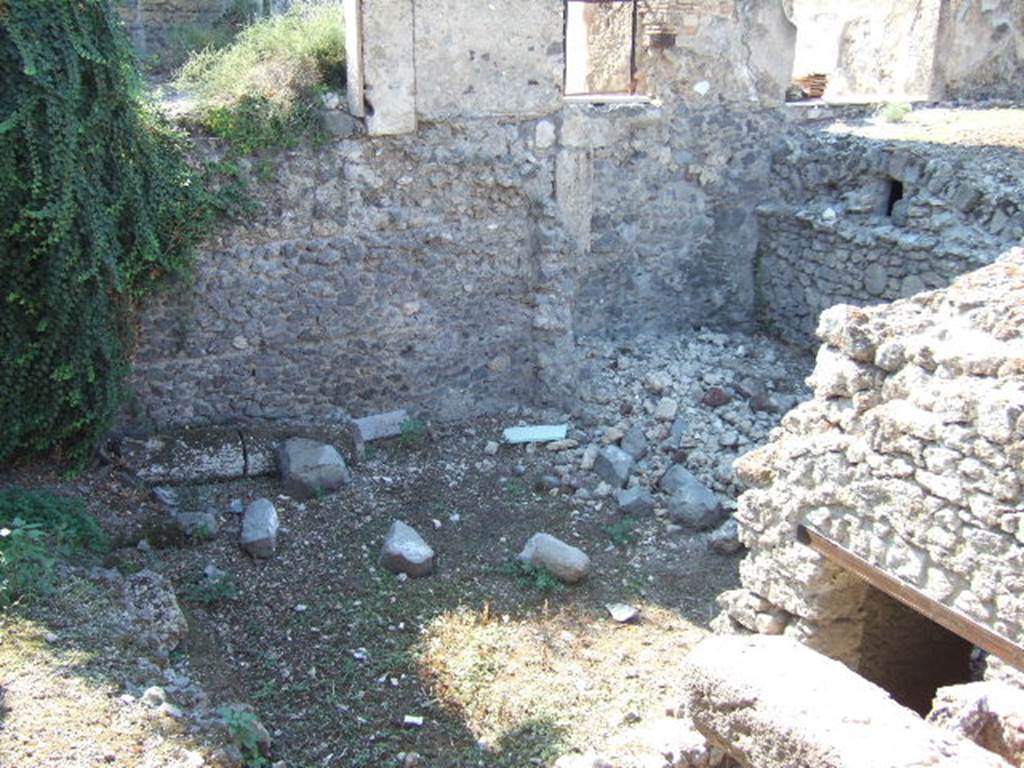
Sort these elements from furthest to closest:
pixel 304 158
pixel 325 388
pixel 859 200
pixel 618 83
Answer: pixel 618 83, pixel 859 200, pixel 325 388, pixel 304 158

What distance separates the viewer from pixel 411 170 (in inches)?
340

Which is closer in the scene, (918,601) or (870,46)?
(918,601)

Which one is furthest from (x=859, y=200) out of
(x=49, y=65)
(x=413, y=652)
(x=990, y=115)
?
(x=49, y=65)

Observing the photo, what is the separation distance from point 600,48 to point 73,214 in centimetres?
740

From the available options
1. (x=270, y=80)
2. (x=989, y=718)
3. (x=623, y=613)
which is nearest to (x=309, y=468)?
(x=623, y=613)

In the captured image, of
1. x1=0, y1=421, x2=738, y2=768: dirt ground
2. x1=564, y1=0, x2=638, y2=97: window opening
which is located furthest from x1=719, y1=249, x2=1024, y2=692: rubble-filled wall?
x1=564, y1=0, x2=638, y2=97: window opening

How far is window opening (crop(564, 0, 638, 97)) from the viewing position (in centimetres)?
1209

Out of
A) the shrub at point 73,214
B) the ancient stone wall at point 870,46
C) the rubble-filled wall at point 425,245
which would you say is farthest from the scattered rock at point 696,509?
the ancient stone wall at point 870,46

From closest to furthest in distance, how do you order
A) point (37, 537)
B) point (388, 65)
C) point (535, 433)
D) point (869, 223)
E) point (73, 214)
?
point (37, 537), point (73, 214), point (388, 65), point (535, 433), point (869, 223)

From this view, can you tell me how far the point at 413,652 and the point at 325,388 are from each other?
2.93m

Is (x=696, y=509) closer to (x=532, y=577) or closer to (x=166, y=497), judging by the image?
(x=532, y=577)

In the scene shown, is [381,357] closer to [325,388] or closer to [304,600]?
[325,388]

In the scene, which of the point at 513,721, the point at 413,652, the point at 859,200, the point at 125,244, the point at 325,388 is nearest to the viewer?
the point at 513,721

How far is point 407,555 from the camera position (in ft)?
23.8
